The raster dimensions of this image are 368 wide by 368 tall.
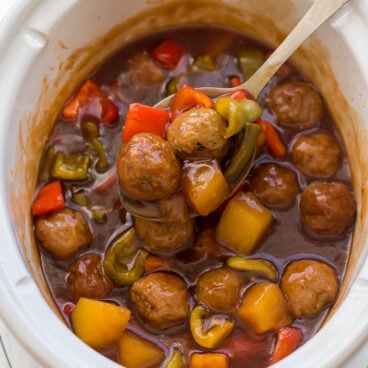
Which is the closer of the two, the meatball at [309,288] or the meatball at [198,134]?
the meatball at [198,134]

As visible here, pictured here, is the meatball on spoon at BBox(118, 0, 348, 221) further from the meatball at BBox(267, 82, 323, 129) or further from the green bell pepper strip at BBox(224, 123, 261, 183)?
the meatball at BBox(267, 82, 323, 129)

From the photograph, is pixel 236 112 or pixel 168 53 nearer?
pixel 236 112

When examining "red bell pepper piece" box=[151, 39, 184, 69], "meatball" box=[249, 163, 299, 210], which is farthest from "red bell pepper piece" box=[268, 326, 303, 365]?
"red bell pepper piece" box=[151, 39, 184, 69]

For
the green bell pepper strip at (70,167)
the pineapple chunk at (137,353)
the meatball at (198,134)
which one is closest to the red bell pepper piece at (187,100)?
the meatball at (198,134)

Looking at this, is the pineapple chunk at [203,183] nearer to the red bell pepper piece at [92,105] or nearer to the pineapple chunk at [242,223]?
the pineapple chunk at [242,223]

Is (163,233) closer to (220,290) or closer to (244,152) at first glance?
(220,290)

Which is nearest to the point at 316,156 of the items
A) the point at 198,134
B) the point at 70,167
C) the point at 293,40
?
the point at 293,40
